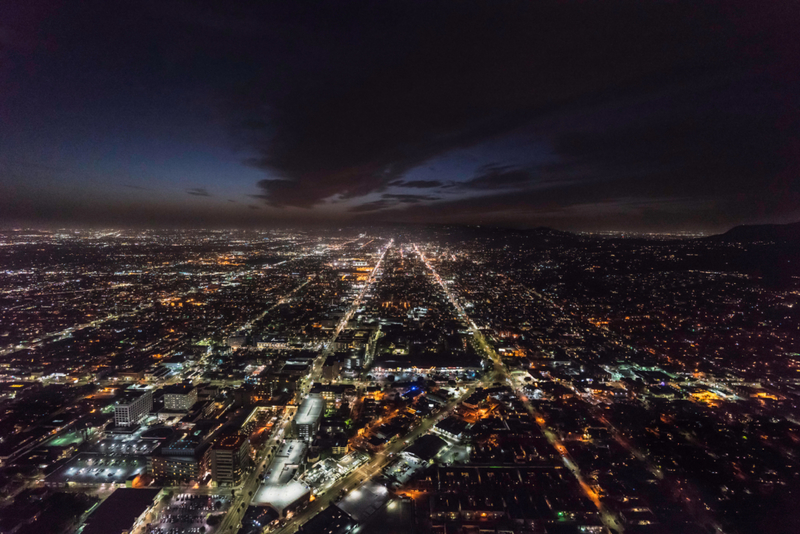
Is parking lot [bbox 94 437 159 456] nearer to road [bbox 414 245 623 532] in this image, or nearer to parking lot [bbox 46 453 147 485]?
parking lot [bbox 46 453 147 485]

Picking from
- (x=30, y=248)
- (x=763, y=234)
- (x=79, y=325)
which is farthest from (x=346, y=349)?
(x=763, y=234)

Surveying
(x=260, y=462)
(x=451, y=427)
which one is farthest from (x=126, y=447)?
(x=451, y=427)

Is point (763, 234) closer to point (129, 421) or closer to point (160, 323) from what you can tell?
point (129, 421)

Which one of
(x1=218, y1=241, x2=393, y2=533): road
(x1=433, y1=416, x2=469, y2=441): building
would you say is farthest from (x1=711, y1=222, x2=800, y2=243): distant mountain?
(x1=218, y1=241, x2=393, y2=533): road

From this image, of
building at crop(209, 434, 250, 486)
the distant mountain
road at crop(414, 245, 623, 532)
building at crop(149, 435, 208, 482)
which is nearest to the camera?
road at crop(414, 245, 623, 532)

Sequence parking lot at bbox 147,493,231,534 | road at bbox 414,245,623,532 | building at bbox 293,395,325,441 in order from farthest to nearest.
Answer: building at bbox 293,395,325,441
road at bbox 414,245,623,532
parking lot at bbox 147,493,231,534

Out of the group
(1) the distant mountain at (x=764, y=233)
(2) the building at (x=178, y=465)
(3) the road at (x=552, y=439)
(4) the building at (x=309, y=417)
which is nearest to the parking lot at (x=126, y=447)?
(2) the building at (x=178, y=465)
